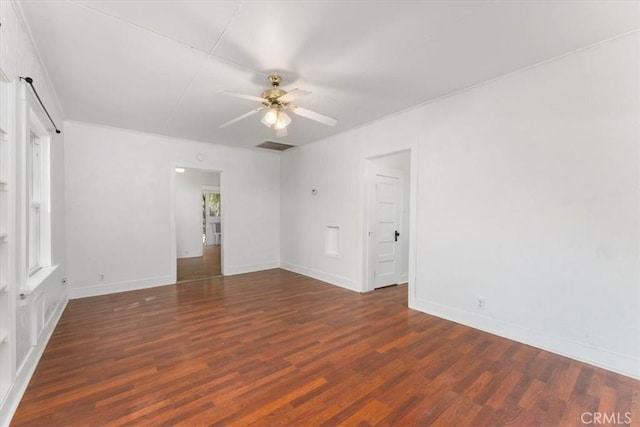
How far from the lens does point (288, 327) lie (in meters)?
3.10

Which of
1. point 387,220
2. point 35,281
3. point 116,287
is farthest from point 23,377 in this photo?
point 387,220

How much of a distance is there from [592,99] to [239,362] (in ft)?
12.8

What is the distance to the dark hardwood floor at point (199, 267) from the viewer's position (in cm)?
561

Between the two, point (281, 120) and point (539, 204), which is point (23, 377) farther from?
point (539, 204)

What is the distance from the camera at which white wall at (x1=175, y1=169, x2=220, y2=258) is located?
7996 mm

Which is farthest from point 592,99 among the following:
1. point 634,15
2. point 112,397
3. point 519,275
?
point 112,397

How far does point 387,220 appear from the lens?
4.80 m

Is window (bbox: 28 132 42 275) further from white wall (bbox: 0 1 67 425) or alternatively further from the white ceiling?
the white ceiling

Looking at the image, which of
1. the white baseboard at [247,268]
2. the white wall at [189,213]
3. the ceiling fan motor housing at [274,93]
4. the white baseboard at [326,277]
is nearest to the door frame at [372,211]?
the white baseboard at [326,277]

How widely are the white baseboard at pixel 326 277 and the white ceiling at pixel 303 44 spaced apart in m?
2.93

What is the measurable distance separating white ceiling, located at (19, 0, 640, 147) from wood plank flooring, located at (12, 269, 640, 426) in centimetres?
276

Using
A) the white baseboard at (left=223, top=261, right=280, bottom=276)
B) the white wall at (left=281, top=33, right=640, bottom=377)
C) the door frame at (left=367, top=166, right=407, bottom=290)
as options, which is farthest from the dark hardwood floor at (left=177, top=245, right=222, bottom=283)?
the white wall at (left=281, top=33, right=640, bottom=377)

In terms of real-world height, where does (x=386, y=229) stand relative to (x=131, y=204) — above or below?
below

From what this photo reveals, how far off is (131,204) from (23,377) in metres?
3.16
